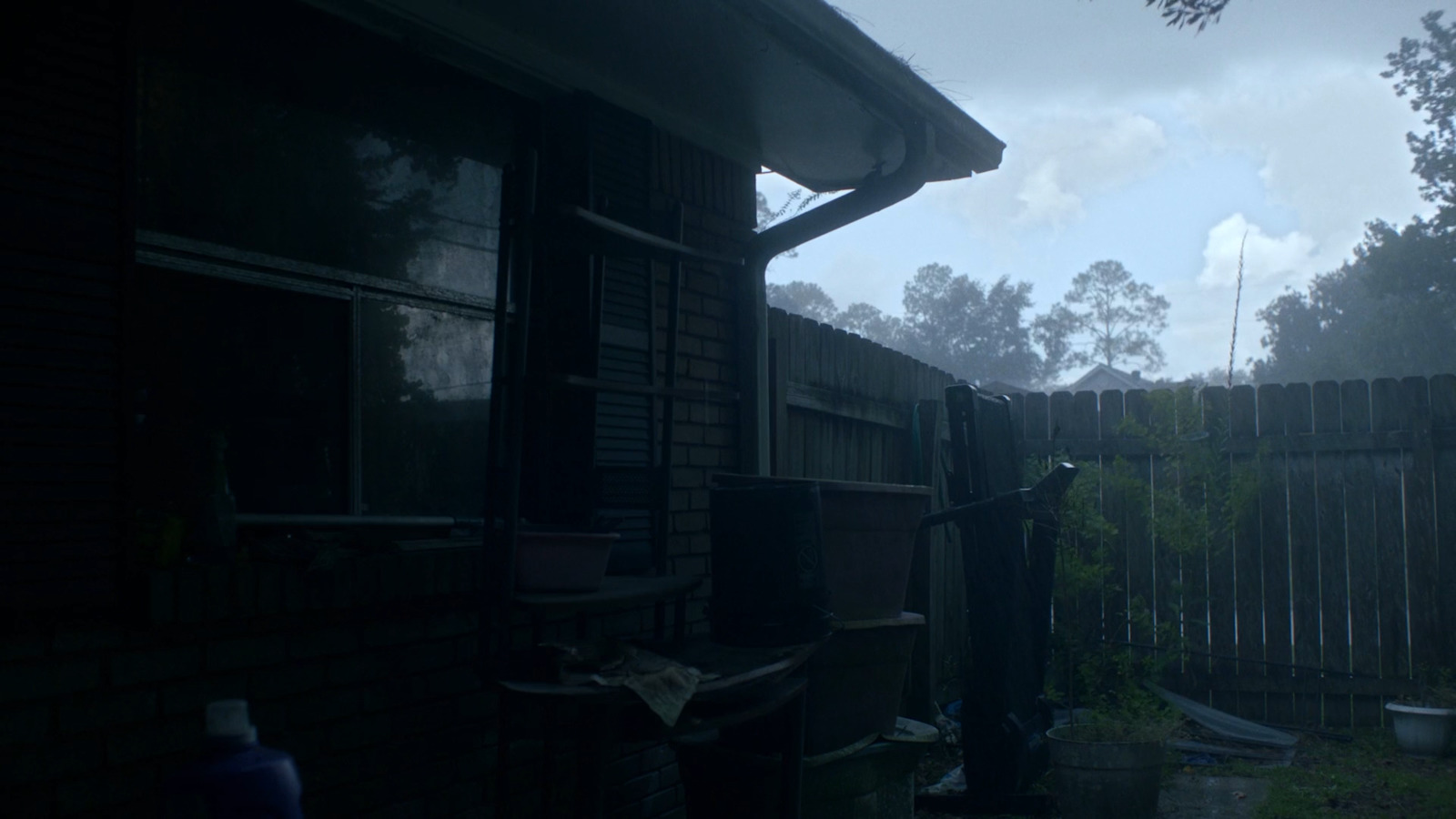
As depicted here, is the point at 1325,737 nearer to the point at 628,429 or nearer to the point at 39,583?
the point at 628,429

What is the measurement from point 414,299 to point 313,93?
68 centimetres

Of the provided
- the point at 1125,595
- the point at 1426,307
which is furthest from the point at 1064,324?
the point at 1125,595

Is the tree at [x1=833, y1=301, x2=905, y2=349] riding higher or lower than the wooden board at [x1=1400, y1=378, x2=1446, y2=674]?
higher

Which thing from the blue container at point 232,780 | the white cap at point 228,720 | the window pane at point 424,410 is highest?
the window pane at point 424,410

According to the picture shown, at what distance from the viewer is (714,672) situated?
9.10ft

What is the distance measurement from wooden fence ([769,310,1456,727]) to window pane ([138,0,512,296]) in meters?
3.54

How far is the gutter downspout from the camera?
4.27 meters

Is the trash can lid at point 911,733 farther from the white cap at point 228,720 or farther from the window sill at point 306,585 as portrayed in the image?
the white cap at point 228,720

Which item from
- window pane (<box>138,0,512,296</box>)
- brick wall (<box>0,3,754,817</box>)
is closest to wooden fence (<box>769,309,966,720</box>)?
brick wall (<box>0,3,754,817</box>)

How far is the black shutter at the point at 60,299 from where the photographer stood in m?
2.20

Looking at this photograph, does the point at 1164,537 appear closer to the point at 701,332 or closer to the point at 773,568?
the point at 701,332

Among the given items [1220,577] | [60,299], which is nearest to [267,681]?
[60,299]

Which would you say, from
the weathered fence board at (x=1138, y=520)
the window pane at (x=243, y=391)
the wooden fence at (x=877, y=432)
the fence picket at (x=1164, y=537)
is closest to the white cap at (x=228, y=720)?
the window pane at (x=243, y=391)

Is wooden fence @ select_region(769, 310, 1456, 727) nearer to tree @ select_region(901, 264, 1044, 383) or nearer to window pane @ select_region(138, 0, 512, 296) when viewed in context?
window pane @ select_region(138, 0, 512, 296)
